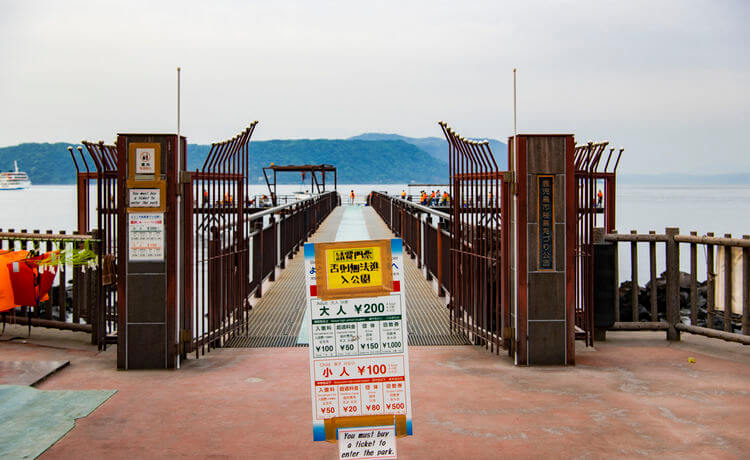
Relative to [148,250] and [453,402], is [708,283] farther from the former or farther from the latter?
[148,250]

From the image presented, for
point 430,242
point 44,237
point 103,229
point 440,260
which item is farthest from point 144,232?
point 430,242

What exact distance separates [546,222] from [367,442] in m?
3.44

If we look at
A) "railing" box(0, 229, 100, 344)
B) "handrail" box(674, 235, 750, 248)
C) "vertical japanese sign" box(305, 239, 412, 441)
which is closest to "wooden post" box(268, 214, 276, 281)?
"railing" box(0, 229, 100, 344)

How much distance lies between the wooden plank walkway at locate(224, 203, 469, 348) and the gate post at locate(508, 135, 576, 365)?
4.52ft

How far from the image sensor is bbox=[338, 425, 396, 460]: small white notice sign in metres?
3.38

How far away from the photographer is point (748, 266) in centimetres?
677

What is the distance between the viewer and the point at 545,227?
6.18m

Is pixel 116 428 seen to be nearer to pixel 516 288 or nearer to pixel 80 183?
pixel 516 288

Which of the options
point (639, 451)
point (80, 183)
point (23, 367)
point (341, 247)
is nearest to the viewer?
point (341, 247)

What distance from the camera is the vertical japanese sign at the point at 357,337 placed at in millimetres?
3402

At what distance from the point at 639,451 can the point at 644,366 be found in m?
2.28

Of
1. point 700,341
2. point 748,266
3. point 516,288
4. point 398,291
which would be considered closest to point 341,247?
point 398,291

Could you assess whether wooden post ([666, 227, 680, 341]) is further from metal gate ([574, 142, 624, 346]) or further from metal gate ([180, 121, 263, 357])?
metal gate ([180, 121, 263, 357])

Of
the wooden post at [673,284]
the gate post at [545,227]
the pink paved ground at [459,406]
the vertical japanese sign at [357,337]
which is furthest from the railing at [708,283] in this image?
the vertical japanese sign at [357,337]
